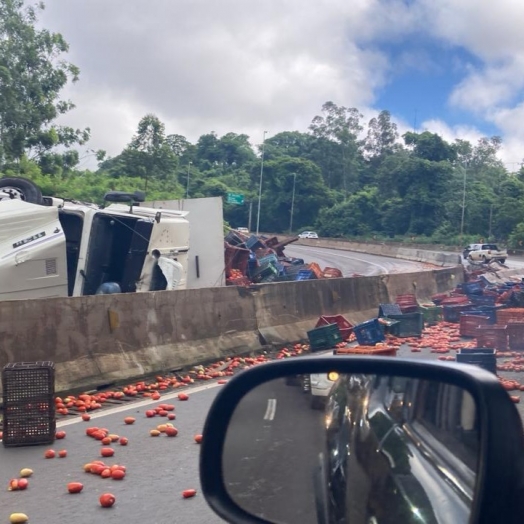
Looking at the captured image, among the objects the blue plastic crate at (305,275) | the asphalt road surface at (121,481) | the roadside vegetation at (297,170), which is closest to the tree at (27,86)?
the roadside vegetation at (297,170)

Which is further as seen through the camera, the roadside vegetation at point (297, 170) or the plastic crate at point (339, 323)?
the roadside vegetation at point (297, 170)

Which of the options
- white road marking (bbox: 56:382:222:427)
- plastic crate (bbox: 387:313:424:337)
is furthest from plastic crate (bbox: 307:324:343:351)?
white road marking (bbox: 56:382:222:427)

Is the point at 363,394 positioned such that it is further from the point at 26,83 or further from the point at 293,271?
the point at 26,83

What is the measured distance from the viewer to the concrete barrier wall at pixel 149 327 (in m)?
9.85

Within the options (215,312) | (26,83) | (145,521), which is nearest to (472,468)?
(145,521)

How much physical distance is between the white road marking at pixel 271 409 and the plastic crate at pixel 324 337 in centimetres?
1214

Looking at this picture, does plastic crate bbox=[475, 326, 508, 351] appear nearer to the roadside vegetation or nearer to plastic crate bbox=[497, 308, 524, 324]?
plastic crate bbox=[497, 308, 524, 324]

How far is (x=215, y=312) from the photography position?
528 inches

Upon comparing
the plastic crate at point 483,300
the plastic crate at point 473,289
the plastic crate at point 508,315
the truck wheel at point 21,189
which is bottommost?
the plastic crate at point 473,289

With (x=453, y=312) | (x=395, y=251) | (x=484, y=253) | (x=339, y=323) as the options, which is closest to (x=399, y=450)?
(x=339, y=323)

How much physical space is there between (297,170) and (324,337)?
9438cm

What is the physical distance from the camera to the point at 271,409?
110 inches

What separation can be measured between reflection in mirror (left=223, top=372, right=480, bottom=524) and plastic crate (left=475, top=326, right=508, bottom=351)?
1303cm

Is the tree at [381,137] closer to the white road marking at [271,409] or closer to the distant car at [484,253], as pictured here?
the distant car at [484,253]
